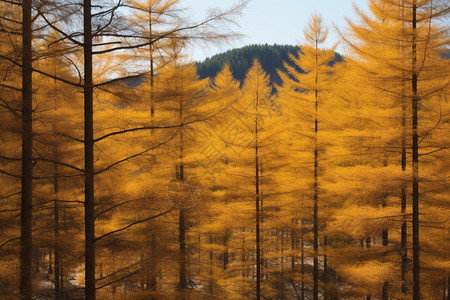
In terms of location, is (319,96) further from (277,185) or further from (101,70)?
(101,70)

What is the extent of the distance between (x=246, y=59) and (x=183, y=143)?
440 ft

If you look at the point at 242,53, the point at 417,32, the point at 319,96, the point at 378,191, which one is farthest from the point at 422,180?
the point at 242,53

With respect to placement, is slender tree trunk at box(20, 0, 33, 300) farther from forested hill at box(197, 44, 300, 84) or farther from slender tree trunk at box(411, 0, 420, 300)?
forested hill at box(197, 44, 300, 84)

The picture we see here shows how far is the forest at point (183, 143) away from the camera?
3.92 meters

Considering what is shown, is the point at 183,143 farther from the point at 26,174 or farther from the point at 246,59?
the point at 246,59

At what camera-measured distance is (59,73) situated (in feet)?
23.5

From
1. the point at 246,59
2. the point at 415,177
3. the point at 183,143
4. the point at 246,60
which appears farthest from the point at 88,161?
the point at 246,59

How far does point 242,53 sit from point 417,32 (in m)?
139

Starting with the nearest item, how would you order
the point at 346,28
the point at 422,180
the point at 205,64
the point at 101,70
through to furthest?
the point at 422,180 < the point at 346,28 < the point at 101,70 < the point at 205,64

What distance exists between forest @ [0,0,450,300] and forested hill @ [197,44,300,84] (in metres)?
111

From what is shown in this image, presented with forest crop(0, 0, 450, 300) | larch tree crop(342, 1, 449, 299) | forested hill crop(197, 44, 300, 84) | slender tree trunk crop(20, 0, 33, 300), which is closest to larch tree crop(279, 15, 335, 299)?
forest crop(0, 0, 450, 300)

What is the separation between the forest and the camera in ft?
12.9

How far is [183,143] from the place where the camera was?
8.76 m

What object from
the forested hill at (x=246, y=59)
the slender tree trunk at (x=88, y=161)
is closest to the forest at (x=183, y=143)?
the slender tree trunk at (x=88, y=161)
